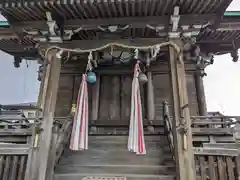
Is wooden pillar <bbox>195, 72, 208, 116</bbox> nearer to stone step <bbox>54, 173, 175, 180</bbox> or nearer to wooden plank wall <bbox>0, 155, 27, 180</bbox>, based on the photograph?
stone step <bbox>54, 173, 175, 180</bbox>

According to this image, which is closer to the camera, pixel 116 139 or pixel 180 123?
pixel 180 123

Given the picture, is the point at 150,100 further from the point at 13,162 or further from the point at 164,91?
the point at 13,162

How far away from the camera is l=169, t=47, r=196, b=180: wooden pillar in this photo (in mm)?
4898

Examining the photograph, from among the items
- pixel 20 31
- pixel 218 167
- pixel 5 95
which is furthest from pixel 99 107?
pixel 5 95

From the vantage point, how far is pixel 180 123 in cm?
527

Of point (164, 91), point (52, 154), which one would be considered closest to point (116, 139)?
point (52, 154)

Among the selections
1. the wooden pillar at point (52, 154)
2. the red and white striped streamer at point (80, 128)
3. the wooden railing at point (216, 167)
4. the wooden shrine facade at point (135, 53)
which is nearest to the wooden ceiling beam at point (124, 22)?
the wooden shrine facade at point (135, 53)

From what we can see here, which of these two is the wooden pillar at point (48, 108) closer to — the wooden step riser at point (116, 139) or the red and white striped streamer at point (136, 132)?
the red and white striped streamer at point (136, 132)

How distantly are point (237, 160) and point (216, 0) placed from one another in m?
3.46

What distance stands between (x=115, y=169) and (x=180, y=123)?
1.94 metres

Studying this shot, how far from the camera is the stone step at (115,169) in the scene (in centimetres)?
578

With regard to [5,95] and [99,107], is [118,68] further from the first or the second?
[5,95]

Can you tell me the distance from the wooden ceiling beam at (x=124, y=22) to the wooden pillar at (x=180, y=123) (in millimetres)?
752

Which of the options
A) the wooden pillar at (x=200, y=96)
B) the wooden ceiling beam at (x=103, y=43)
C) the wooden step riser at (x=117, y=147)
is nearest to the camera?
the wooden ceiling beam at (x=103, y=43)
